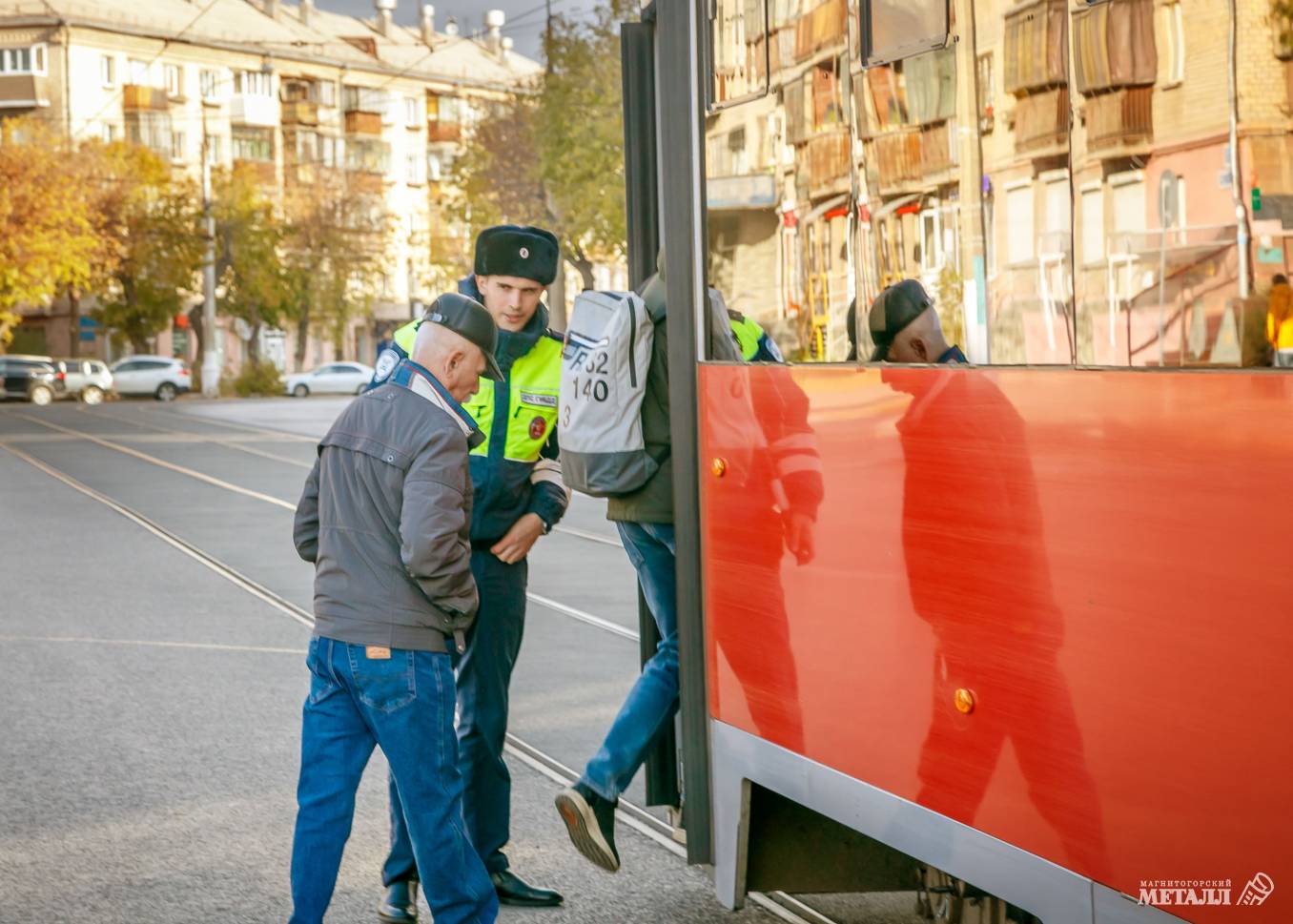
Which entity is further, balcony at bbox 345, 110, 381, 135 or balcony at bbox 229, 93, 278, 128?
balcony at bbox 345, 110, 381, 135

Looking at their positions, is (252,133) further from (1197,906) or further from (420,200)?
(1197,906)

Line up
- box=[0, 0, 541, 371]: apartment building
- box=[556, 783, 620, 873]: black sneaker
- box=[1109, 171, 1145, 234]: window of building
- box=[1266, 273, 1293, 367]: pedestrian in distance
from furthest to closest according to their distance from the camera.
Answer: box=[0, 0, 541, 371]: apartment building → box=[556, 783, 620, 873]: black sneaker → box=[1109, 171, 1145, 234]: window of building → box=[1266, 273, 1293, 367]: pedestrian in distance

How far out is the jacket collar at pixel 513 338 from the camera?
15.7ft

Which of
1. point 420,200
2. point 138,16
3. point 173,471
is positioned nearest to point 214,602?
point 173,471

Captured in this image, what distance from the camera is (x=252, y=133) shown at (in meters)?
75.1

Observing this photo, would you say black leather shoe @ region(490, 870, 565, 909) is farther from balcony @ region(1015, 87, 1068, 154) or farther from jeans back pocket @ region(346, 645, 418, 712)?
balcony @ region(1015, 87, 1068, 154)

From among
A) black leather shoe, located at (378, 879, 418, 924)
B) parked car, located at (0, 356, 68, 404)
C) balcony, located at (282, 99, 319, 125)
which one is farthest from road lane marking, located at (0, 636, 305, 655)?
balcony, located at (282, 99, 319, 125)

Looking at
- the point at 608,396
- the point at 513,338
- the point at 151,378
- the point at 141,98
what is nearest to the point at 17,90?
the point at 141,98

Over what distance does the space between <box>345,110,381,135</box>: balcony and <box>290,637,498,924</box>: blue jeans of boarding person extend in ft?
256

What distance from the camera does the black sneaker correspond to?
14.9 ft

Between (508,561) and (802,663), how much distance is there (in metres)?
1.19

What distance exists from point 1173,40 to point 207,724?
541 cm

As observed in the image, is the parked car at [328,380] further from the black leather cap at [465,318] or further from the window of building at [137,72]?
the black leather cap at [465,318]

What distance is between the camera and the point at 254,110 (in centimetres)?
7281
